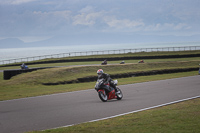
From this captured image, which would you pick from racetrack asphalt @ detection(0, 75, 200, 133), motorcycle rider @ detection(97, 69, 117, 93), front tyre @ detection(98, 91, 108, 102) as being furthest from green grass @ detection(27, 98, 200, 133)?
motorcycle rider @ detection(97, 69, 117, 93)

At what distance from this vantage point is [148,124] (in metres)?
8.73

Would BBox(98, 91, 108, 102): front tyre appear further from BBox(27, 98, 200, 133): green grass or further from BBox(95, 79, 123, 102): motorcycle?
BBox(27, 98, 200, 133): green grass

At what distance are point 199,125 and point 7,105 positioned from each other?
8602mm

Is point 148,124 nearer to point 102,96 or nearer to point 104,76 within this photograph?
point 102,96

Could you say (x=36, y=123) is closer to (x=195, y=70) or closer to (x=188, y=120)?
(x=188, y=120)

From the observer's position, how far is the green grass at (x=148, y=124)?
7.95 metres

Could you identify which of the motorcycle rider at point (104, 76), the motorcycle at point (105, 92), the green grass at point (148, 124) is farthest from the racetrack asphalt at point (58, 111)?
the motorcycle rider at point (104, 76)

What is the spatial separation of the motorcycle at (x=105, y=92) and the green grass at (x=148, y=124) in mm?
3715

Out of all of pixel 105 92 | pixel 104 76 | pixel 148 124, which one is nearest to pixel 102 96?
pixel 105 92

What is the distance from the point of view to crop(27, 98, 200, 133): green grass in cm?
795

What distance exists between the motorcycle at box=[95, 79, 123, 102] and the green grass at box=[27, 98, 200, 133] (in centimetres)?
371

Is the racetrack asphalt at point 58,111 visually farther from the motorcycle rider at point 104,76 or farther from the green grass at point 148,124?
the motorcycle rider at point 104,76

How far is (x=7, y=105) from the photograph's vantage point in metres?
13.8

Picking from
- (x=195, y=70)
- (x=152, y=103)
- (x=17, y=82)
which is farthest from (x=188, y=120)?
(x=195, y=70)
